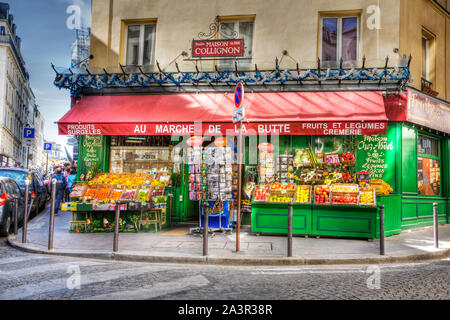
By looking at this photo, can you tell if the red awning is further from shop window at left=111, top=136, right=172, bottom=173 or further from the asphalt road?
the asphalt road

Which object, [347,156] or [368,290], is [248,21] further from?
[368,290]

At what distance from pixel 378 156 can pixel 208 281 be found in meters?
7.14

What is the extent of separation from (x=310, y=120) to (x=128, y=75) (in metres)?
5.70

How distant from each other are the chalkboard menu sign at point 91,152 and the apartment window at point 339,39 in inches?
283

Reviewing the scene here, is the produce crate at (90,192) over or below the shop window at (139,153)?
below

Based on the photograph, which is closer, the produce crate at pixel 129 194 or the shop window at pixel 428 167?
the produce crate at pixel 129 194

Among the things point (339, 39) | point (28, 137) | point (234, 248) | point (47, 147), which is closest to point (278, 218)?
point (234, 248)

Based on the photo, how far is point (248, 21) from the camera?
11.9 meters

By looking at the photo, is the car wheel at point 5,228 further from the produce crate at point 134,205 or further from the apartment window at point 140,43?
the apartment window at point 140,43

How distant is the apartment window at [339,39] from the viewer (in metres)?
11.4

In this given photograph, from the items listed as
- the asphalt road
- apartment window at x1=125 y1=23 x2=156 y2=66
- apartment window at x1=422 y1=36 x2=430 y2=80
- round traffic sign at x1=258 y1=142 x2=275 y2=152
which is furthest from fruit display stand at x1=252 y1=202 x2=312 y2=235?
apartment window at x1=422 y1=36 x2=430 y2=80

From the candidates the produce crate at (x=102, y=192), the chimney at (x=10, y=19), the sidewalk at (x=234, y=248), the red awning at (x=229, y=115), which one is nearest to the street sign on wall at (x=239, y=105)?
the red awning at (x=229, y=115)
